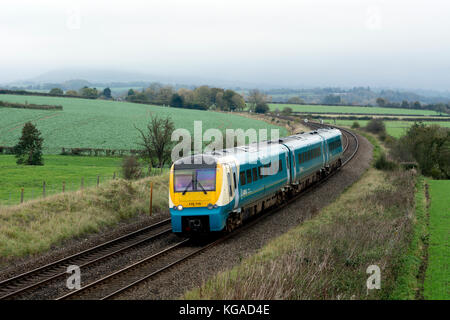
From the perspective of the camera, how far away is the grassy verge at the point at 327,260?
10595mm

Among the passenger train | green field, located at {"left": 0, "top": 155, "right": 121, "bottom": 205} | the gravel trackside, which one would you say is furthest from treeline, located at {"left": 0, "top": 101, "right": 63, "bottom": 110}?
the passenger train

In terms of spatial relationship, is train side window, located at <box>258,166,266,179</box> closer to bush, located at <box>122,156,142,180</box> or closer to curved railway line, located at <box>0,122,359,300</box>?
curved railway line, located at <box>0,122,359,300</box>

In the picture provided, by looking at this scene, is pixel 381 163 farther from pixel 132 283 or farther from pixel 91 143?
pixel 91 143

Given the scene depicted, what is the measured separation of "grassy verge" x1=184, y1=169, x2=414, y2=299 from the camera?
1060 centimetres

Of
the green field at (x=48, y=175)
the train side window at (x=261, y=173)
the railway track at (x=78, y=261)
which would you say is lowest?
the green field at (x=48, y=175)

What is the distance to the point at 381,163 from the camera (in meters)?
40.5

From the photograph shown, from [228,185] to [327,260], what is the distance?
5.34 metres

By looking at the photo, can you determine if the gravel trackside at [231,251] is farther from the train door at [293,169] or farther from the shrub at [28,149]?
the shrub at [28,149]

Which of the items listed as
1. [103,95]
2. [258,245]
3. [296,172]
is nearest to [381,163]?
[296,172]

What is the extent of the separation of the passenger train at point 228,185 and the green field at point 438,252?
676 cm

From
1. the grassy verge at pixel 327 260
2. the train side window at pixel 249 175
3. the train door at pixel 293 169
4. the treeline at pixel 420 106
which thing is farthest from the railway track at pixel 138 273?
the treeline at pixel 420 106

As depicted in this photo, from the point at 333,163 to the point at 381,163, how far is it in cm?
593

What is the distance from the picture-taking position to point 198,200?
17.0m
